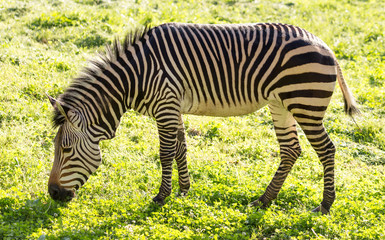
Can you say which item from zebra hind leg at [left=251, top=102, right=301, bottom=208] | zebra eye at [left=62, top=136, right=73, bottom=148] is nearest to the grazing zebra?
zebra eye at [left=62, top=136, right=73, bottom=148]

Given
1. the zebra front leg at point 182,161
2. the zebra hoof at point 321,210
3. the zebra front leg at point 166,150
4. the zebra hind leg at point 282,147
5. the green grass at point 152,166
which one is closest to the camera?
the green grass at point 152,166

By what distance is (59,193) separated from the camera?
616 centimetres

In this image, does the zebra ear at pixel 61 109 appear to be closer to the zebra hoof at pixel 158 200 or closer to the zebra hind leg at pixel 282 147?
the zebra hoof at pixel 158 200

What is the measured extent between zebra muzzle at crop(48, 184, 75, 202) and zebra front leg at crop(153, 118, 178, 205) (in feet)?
4.30

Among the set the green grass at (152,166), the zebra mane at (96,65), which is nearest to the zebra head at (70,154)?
the zebra mane at (96,65)

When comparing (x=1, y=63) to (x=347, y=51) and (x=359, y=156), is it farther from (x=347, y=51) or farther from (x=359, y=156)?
(x=347, y=51)

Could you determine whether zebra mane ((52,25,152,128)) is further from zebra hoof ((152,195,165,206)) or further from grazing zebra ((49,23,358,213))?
zebra hoof ((152,195,165,206))

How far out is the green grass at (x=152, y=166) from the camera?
6.18 metres

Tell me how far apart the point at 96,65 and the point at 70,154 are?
131 centimetres

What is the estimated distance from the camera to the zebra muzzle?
242 inches

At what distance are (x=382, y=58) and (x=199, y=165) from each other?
8.91 metres

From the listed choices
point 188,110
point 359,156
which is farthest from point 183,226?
point 359,156

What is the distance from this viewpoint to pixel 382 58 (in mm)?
14109

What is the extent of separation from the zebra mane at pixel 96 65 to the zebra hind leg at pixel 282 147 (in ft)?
7.69
